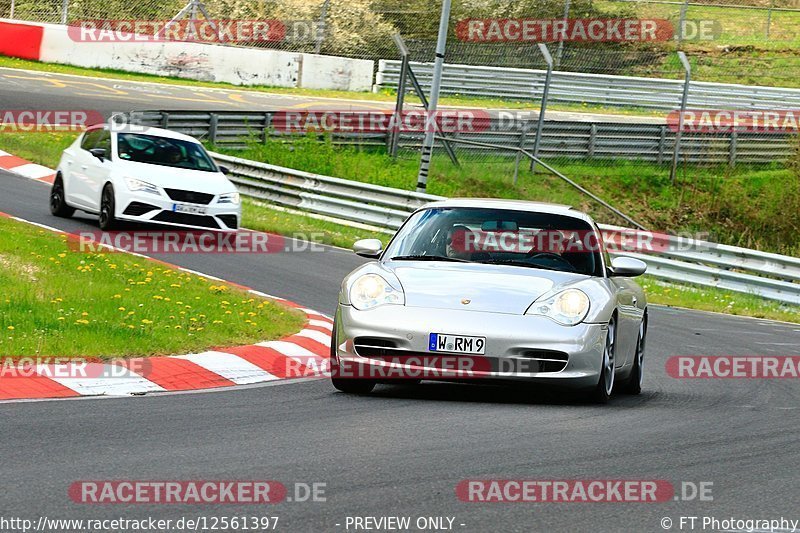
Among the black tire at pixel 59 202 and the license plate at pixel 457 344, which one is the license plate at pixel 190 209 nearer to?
the black tire at pixel 59 202

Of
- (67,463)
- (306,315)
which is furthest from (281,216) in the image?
(67,463)

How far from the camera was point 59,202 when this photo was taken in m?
19.9

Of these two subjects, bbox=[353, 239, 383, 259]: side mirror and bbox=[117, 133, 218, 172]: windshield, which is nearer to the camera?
bbox=[353, 239, 383, 259]: side mirror

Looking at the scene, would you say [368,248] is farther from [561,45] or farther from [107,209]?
[561,45]

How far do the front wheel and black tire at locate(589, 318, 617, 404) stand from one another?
10.2 metres

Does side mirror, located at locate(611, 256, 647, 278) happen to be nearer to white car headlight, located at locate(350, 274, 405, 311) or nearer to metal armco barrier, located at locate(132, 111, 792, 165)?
white car headlight, located at locate(350, 274, 405, 311)

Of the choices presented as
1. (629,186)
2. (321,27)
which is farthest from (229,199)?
(321,27)

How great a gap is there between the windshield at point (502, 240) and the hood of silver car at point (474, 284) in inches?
9.2

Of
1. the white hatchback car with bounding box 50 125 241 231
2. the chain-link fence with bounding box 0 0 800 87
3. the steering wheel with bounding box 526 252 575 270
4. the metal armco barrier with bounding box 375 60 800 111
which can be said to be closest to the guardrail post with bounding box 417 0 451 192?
the white hatchback car with bounding box 50 125 241 231

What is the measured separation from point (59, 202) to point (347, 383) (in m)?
11.4

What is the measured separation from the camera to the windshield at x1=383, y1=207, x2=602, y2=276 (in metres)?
10.0

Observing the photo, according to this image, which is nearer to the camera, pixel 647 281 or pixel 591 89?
pixel 647 281

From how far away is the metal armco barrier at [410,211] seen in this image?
837 inches

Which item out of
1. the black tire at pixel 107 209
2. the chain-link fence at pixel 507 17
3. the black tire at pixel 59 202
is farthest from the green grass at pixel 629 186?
the black tire at pixel 107 209
